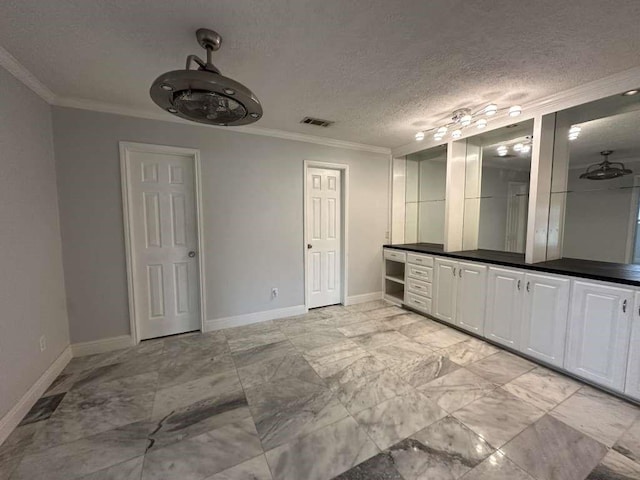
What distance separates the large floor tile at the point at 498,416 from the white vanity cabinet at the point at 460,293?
41.5 inches

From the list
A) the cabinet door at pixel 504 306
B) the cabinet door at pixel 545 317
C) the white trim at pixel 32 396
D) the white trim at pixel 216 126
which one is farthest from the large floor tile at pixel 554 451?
the white trim at pixel 216 126

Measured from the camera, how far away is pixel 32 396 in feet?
6.24

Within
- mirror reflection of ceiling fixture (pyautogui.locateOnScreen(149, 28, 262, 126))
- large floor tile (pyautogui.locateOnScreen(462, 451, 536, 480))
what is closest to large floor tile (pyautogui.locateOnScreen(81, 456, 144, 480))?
large floor tile (pyautogui.locateOnScreen(462, 451, 536, 480))

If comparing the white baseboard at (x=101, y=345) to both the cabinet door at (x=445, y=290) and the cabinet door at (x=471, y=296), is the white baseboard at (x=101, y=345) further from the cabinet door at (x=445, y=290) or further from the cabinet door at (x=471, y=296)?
the cabinet door at (x=471, y=296)

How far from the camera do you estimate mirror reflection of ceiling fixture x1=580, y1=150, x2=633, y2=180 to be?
2.49m

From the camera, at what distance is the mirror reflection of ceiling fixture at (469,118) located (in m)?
2.40

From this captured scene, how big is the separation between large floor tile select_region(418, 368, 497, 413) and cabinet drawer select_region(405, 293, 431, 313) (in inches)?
48.7

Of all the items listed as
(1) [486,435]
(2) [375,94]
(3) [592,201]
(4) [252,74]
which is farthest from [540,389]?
(4) [252,74]

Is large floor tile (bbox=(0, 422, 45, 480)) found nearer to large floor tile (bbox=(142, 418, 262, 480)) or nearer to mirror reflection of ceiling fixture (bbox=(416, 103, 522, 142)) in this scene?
large floor tile (bbox=(142, 418, 262, 480))

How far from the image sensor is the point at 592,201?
275cm

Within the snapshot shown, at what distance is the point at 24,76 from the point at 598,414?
188 inches

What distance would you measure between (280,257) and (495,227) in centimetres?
296

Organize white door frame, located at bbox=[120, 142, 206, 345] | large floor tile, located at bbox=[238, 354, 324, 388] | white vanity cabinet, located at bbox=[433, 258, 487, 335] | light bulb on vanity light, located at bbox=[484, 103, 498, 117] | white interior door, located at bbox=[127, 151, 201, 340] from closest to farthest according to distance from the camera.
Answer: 1. large floor tile, located at bbox=[238, 354, 324, 388]
2. light bulb on vanity light, located at bbox=[484, 103, 498, 117]
3. white door frame, located at bbox=[120, 142, 206, 345]
4. white interior door, located at bbox=[127, 151, 201, 340]
5. white vanity cabinet, located at bbox=[433, 258, 487, 335]

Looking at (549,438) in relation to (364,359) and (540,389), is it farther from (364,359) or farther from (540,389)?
(364,359)
